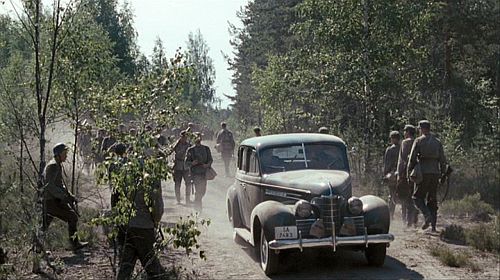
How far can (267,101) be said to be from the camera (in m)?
25.7

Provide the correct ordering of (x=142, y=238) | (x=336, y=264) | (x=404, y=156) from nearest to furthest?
(x=142, y=238), (x=336, y=264), (x=404, y=156)

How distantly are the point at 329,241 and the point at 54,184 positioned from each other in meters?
4.22

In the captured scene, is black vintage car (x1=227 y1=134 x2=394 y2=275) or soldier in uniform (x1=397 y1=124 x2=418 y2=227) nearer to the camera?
black vintage car (x1=227 y1=134 x2=394 y2=275)

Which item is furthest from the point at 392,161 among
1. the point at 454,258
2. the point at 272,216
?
the point at 272,216

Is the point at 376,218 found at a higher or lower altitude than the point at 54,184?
lower

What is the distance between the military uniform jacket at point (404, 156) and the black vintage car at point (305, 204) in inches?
112

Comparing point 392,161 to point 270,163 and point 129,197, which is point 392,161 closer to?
point 270,163

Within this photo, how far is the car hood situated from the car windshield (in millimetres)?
181

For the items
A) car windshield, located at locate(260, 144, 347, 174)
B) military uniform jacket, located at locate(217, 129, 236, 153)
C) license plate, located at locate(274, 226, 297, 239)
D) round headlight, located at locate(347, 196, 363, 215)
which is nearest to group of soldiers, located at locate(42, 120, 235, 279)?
car windshield, located at locate(260, 144, 347, 174)

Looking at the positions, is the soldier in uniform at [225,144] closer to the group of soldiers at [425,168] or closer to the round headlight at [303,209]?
the group of soldiers at [425,168]

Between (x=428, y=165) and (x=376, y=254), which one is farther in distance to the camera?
(x=428, y=165)

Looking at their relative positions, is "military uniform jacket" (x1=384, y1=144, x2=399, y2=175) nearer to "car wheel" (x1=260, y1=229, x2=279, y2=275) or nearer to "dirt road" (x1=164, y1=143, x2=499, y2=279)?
"dirt road" (x1=164, y1=143, x2=499, y2=279)

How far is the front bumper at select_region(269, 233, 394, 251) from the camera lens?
859 cm

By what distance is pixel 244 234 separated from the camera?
10438mm
